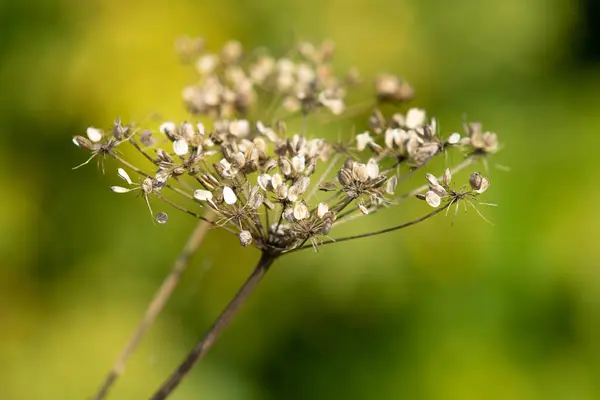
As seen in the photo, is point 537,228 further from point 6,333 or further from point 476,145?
point 6,333

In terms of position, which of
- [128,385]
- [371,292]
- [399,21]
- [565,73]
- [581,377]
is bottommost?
[128,385]

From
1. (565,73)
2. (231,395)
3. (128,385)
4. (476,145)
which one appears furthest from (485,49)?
(476,145)

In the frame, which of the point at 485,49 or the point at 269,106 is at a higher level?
the point at 485,49

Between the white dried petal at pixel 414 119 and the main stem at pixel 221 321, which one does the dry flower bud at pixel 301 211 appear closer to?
the main stem at pixel 221 321

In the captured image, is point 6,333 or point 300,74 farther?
point 6,333

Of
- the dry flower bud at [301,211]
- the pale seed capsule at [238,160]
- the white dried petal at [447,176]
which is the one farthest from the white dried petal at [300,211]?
the white dried petal at [447,176]

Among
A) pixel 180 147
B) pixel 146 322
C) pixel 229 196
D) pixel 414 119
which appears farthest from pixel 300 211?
pixel 146 322
